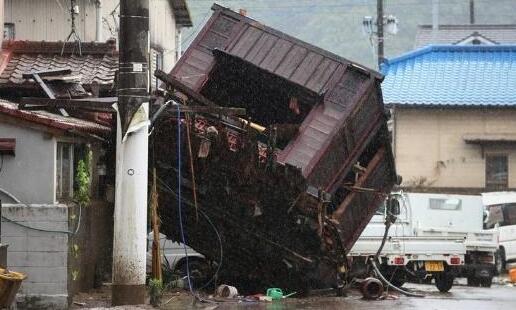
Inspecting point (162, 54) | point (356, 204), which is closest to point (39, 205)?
point (356, 204)

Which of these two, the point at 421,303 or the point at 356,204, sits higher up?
the point at 356,204

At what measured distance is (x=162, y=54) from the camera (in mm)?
36656

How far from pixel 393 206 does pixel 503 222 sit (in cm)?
976

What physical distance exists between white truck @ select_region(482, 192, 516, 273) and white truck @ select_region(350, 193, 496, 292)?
165 inches

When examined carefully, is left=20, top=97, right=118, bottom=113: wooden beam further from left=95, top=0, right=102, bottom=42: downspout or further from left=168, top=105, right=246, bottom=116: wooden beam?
left=95, top=0, right=102, bottom=42: downspout

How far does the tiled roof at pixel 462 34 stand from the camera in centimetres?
5450

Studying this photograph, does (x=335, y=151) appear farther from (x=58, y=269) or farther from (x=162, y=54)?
(x=162, y=54)

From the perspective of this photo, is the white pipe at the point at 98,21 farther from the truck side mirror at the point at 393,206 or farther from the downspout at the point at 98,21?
the truck side mirror at the point at 393,206

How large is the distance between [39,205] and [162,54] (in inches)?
826

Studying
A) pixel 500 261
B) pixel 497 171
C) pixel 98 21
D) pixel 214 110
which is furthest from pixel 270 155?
pixel 497 171

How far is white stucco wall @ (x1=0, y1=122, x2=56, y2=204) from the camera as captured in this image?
52.9 feet

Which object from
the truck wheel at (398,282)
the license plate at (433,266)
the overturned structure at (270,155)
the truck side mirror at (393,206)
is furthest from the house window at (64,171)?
the license plate at (433,266)

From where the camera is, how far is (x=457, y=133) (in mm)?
40781

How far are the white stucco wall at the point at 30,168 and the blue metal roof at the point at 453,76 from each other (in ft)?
85.1
